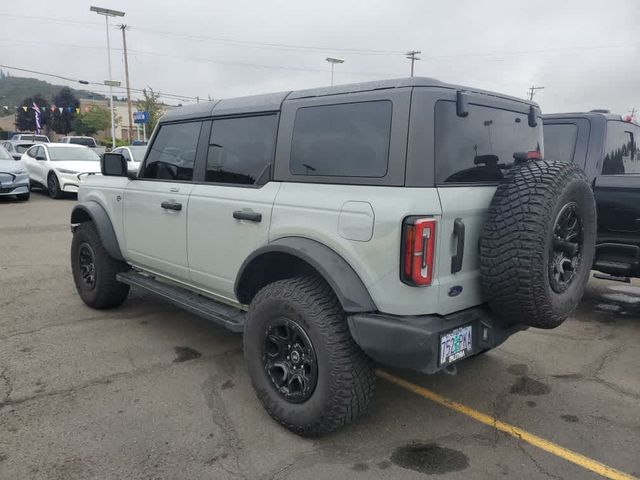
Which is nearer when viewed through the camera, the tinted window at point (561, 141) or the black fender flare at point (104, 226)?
the black fender flare at point (104, 226)

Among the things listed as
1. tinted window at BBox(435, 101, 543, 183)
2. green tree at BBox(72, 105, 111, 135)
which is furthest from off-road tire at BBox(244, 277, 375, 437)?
green tree at BBox(72, 105, 111, 135)

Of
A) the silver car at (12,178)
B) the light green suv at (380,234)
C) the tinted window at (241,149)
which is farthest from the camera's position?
the silver car at (12,178)

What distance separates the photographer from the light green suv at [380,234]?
98.3 inches

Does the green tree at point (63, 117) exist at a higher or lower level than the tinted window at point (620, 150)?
higher

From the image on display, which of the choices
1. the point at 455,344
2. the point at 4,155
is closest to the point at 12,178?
the point at 4,155

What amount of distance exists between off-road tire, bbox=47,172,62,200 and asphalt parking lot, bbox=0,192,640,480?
1071 centimetres

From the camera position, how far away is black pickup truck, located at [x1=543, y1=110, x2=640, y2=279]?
4.51 meters

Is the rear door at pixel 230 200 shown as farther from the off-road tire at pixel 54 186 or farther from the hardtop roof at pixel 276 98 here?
the off-road tire at pixel 54 186

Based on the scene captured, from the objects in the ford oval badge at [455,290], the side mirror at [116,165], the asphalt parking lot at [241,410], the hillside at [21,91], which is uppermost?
the hillside at [21,91]

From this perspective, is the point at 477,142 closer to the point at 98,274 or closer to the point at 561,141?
the point at 561,141

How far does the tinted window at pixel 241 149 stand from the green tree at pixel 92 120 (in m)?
64.2

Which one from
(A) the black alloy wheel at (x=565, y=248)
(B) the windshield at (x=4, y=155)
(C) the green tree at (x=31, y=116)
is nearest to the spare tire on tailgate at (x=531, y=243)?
(A) the black alloy wheel at (x=565, y=248)

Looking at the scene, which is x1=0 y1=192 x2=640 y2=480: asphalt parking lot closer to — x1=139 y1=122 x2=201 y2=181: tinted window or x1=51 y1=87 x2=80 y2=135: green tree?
x1=139 y1=122 x2=201 y2=181: tinted window

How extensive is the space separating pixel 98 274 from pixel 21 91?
134 m
